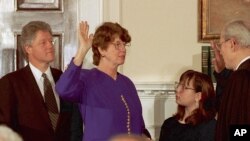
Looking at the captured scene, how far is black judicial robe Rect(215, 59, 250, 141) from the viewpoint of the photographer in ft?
13.6

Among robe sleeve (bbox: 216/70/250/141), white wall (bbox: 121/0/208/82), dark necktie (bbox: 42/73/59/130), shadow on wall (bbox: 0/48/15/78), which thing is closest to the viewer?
robe sleeve (bbox: 216/70/250/141)

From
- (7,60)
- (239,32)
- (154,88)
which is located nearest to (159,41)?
(154,88)

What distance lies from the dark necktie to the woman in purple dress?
322 mm

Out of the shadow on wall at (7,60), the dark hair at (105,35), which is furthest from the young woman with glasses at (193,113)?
the shadow on wall at (7,60)

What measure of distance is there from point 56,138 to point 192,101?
937mm

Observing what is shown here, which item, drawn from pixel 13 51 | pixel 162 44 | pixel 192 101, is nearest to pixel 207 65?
pixel 162 44

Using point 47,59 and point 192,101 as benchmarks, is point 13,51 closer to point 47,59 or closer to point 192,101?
point 47,59

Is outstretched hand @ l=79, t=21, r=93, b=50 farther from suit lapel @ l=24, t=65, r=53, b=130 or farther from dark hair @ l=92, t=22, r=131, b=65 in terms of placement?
suit lapel @ l=24, t=65, r=53, b=130

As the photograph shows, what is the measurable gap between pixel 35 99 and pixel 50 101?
Result: 106 mm

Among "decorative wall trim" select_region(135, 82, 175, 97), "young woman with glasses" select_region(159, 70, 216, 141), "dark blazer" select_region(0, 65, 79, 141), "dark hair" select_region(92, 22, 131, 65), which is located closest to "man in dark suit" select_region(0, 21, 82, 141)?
"dark blazer" select_region(0, 65, 79, 141)

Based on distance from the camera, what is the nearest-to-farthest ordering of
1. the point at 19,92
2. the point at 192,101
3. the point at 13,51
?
1. the point at 19,92
2. the point at 192,101
3. the point at 13,51

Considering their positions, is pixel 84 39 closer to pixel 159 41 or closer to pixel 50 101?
pixel 50 101

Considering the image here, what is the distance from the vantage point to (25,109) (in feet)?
14.9

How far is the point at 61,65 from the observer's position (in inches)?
222
